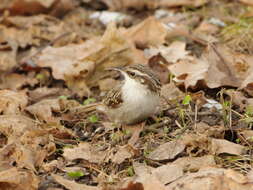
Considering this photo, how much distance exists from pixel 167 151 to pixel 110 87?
261 cm

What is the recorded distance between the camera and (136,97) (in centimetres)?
598

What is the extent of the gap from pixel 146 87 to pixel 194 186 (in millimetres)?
1887

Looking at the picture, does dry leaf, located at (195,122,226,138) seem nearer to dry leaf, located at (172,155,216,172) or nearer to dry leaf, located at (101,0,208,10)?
dry leaf, located at (172,155,216,172)

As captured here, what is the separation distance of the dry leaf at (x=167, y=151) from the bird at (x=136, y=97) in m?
0.75

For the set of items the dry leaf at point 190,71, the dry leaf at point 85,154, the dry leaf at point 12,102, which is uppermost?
the dry leaf at point 190,71

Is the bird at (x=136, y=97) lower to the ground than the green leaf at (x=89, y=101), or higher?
higher

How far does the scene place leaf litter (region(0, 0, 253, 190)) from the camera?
497 cm

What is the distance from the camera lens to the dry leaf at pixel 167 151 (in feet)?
16.9

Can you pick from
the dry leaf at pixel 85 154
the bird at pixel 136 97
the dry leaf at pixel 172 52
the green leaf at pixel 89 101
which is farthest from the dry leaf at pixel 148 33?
the dry leaf at pixel 85 154

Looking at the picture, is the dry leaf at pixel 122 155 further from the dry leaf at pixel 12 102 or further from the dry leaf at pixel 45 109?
the dry leaf at pixel 12 102

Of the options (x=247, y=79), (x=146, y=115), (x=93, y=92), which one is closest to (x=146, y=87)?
(x=146, y=115)

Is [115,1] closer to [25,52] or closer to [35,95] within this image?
[25,52]

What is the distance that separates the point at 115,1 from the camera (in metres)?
10.4

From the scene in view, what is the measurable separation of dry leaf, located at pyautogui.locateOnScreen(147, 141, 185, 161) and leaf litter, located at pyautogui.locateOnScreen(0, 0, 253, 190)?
1 cm
